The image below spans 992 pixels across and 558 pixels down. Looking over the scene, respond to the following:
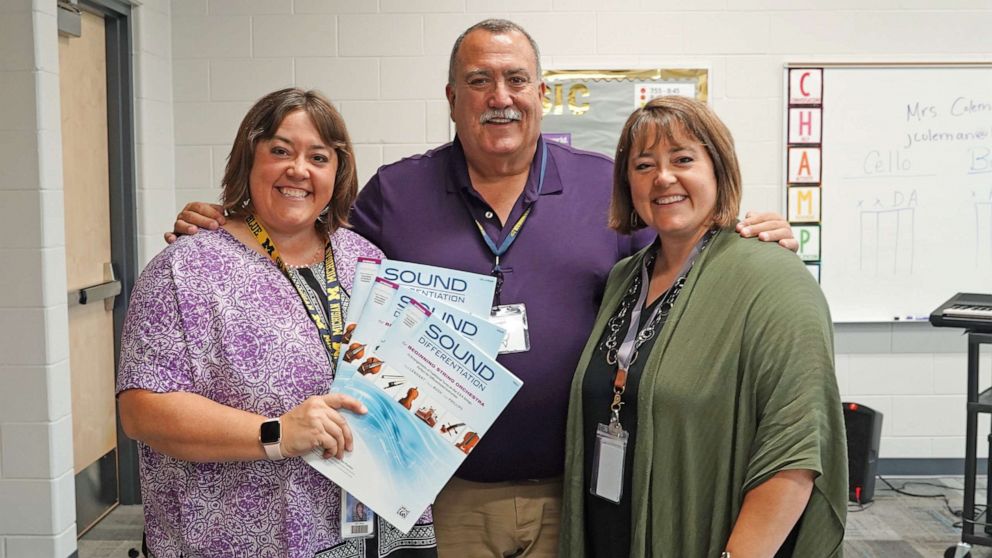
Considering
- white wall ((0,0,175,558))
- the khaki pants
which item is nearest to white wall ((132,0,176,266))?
white wall ((0,0,175,558))

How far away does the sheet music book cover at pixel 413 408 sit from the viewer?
1657 millimetres

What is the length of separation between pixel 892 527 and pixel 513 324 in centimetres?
280

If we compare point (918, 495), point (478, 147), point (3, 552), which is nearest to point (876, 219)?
point (918, 495)

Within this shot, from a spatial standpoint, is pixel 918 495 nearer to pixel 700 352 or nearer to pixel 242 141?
pixel 700 352

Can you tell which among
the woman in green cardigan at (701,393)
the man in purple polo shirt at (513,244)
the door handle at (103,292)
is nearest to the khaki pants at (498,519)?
the man in purple polo shirt at (513,244)

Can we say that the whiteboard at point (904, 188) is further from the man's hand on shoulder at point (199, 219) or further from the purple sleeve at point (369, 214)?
the man's hand on shoulder at point (199, 219)

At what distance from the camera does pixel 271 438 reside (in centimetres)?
157

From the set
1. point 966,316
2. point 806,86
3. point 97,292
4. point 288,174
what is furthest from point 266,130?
point 806,86

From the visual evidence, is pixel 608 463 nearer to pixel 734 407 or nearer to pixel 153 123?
pixel 734 407

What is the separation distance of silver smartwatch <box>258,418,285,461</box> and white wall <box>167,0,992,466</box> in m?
2.92

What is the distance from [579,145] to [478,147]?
2295mm

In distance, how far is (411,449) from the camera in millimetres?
1686

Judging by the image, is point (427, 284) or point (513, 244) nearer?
point (427, 284)

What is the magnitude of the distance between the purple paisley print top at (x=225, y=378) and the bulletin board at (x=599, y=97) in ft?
9.31
